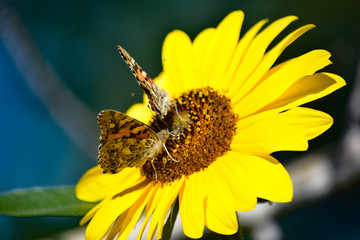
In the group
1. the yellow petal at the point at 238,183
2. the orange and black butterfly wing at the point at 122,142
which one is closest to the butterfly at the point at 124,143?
the orange and black butterfly wing at the point at 122,142

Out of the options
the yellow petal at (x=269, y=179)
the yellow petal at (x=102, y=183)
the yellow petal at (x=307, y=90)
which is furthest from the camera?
the yellow petal at (x=102, y=183)

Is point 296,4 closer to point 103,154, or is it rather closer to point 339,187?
point 339,187

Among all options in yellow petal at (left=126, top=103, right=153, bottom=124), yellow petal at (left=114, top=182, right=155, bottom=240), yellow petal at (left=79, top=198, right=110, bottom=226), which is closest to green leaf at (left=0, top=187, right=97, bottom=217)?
yellow petal at (left=79, top=198, right=110, bottom=226)

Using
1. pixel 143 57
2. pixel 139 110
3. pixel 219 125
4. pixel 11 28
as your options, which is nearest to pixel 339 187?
pixel 219 125

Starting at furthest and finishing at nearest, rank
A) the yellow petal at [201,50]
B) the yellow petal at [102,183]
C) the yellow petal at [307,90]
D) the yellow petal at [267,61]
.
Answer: the yellow petal at [201,50] → the yellow petal at [102,183] → the yellow petal at [267,61] → the yellow petal at [307,90]

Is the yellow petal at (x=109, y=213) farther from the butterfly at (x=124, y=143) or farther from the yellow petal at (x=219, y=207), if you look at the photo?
the yellow petal at (x=219, y=207)

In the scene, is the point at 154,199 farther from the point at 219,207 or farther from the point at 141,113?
the point at 141,113

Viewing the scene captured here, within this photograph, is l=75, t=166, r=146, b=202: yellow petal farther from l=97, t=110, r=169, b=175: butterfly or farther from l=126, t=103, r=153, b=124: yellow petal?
l=126, t=103, r=153, b=124: yellow petal
